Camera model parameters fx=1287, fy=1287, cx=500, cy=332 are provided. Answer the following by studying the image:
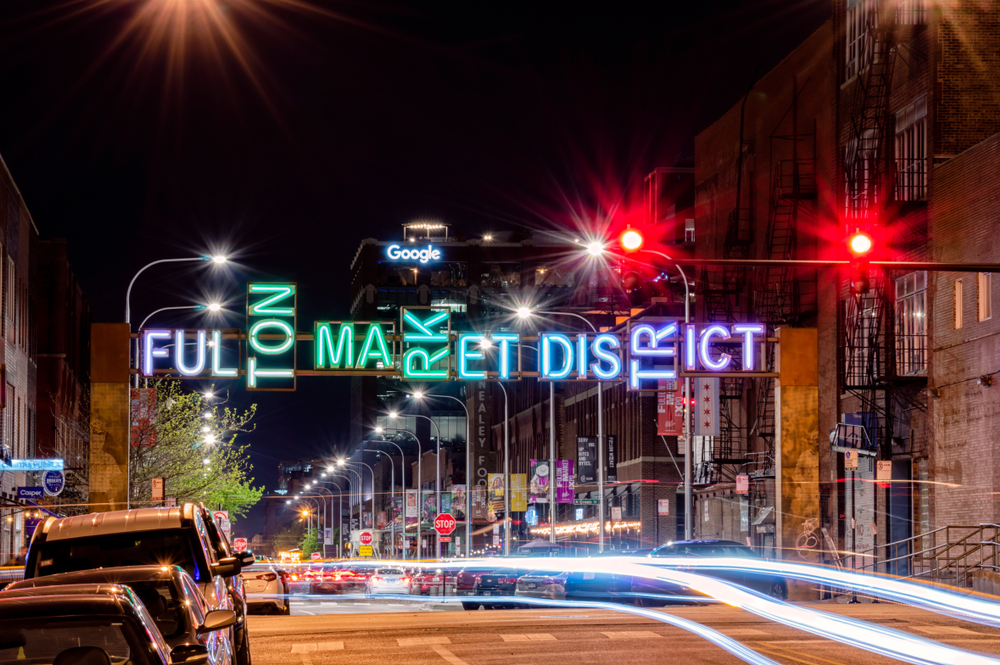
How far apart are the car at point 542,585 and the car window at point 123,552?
66.7ft

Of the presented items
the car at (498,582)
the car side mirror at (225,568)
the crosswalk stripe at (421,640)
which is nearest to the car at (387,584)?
the car at (498,582)

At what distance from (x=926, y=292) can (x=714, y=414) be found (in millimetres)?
17918

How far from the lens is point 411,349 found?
31953 mm

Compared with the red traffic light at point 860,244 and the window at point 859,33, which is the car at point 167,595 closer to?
the red traffic light at point 860,244

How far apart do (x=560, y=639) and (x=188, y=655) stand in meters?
11.0

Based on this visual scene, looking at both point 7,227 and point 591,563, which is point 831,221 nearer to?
point 591,563

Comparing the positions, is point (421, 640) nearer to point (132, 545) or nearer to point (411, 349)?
point (132, 545)

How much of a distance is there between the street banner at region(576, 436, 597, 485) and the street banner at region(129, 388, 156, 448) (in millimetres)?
24007

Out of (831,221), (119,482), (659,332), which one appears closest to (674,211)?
(831,221)

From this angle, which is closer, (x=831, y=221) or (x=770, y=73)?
(x=831, y=221)

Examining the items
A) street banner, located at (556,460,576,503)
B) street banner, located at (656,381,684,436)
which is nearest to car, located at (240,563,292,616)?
street banner, located at (656,381,684,436)

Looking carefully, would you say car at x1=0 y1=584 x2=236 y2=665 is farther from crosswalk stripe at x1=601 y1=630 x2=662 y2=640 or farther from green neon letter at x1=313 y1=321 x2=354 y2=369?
green neon letter at x1=313 y1=321 x2=354 y2=369

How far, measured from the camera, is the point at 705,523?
204 feet

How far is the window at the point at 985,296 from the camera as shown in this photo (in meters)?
32.6
